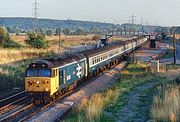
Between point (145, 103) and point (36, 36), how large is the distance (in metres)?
47.5

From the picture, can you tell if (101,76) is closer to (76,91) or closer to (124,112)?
(76,91)

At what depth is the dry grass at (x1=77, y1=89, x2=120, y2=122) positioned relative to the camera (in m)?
18.0

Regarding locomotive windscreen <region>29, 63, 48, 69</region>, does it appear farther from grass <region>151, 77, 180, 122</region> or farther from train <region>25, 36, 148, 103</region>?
grass <region>151, 77, 180, 122</region>

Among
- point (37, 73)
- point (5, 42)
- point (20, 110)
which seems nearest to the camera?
point (20, 110)

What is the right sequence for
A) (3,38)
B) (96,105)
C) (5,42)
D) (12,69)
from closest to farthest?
(96,105), (12,69), (3,38), (5,42)

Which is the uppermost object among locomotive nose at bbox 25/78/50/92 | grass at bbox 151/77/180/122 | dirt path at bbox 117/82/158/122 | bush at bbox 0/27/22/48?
bush at bbox 0/27/22/48

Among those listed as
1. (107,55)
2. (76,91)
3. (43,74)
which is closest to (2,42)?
(107,55)

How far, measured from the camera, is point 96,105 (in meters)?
20.2

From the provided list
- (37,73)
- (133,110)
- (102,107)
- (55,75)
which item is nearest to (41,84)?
(37,73)

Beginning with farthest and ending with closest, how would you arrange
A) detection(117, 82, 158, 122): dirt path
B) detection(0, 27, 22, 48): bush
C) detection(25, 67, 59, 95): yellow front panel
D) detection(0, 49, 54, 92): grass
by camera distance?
detection(0, 27, 22, 48): bush < detection(0, 49, 54, 92): grass < detection(25, 67, 59, 95): yellow front panel < detection(117, 82, 158, 122): dirt path

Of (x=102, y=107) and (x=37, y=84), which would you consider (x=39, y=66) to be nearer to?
(x=37, y=84)

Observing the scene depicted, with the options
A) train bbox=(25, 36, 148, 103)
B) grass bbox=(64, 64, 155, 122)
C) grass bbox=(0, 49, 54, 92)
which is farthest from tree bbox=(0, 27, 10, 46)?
grass bbox=(64, 64, 155, 122)

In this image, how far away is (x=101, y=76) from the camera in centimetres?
3709

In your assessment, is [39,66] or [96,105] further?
[39,66]
